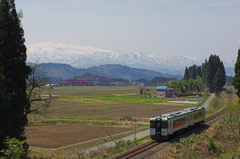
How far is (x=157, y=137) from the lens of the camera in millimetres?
33438

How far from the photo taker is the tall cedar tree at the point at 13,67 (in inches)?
1012

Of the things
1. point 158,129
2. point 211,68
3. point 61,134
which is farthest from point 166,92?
point 158,129

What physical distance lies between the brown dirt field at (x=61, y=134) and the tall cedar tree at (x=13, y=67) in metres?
13.3

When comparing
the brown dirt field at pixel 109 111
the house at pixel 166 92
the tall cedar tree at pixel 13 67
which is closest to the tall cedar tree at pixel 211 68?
the house at pixel 166 92

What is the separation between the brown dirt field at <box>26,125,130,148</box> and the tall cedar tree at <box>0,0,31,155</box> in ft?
43.6

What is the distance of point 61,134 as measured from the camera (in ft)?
155

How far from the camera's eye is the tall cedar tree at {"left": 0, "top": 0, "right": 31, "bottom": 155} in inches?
1012

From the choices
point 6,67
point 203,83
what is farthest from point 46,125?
point 203,83

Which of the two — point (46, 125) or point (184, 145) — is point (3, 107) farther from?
point (46, 125)

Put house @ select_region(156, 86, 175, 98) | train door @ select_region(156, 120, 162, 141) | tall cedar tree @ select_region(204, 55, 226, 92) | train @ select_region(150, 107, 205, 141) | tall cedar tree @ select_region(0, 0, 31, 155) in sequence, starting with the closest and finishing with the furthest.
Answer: tall cedar tree @ select_region(0, 0, 31, 155) < train @ select_region(150, 107, 205, 141) < train door @ select_region(156, 120, 162, 141) < house @ select_region(156, 86, 175, 98) < tall cedar tree @ select_region(204, 55, 226, 92)

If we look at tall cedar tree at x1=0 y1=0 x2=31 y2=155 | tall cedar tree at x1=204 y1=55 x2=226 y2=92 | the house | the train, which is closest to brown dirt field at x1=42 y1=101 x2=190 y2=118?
the train

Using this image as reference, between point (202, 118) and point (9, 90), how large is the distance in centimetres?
3195

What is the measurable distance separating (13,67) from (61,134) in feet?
74.9

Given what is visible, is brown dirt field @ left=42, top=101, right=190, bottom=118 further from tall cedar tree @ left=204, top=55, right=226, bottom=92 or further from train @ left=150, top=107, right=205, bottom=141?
tall cedar tree @ left=204, top=55, right=226, bottom=92
